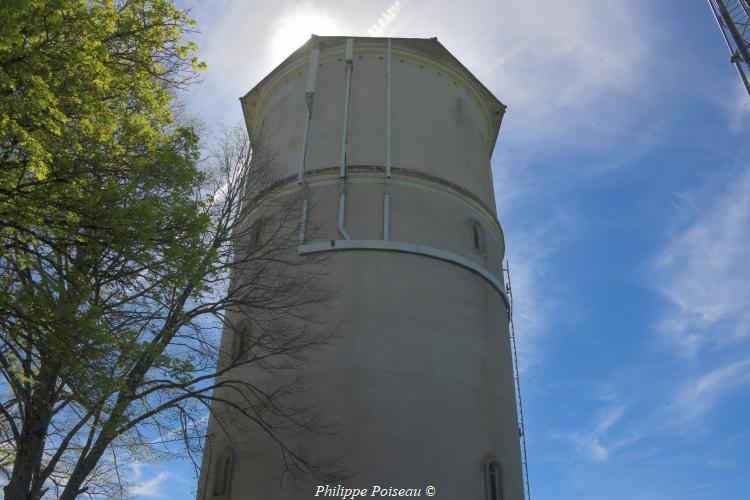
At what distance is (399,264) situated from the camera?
47.5 feet

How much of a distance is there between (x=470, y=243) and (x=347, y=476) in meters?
6.77

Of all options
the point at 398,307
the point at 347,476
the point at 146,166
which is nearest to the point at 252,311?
the point at 398,307

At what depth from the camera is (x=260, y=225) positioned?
631 inches

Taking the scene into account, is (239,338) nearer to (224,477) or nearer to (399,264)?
(224,477)

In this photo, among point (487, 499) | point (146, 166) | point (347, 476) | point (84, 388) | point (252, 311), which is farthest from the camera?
point (252, 311)

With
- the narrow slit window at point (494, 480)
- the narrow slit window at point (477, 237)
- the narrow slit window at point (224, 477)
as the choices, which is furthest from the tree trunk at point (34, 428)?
the narrow slit window at point (477, 237)

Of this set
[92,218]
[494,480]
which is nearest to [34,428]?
[92,218]

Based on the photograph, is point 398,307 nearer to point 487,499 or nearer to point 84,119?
point 487,499

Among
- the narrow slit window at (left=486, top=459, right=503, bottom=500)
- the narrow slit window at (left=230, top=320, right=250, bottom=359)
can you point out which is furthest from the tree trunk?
the narrow slit window at (left=486, top=459, right=503, bottom=500)

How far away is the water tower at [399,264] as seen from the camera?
1254 cm

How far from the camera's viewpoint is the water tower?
12.5 metres

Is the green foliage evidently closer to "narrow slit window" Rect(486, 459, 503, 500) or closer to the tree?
the tree

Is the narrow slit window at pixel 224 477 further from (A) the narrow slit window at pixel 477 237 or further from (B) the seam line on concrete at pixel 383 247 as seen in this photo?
(A) the narrow slit window at pixel 477 237

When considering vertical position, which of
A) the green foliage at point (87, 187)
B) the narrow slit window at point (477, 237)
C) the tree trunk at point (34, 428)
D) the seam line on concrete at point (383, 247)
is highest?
the narrow slit window at point (477, 237)
